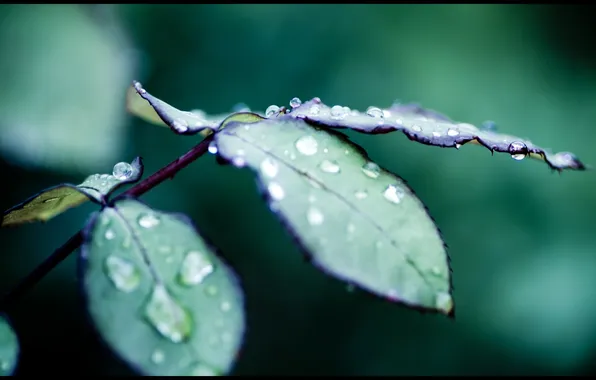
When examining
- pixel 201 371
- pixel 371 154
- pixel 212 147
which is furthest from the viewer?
pixel 371 154

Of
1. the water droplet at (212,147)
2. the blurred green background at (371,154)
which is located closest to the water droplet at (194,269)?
the water droplet at (212,147)

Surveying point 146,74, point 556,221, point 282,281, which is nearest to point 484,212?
point 556,221

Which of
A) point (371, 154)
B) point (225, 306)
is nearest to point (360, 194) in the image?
point (225, 306)

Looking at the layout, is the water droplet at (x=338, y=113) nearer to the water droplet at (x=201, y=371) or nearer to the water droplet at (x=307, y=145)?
the water droplet at (x=307, y=145)

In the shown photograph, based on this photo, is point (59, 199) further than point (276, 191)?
Yes

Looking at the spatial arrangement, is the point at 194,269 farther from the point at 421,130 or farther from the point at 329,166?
the point at 421,130

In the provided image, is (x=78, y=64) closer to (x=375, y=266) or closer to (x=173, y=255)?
(x=173, y=255)
